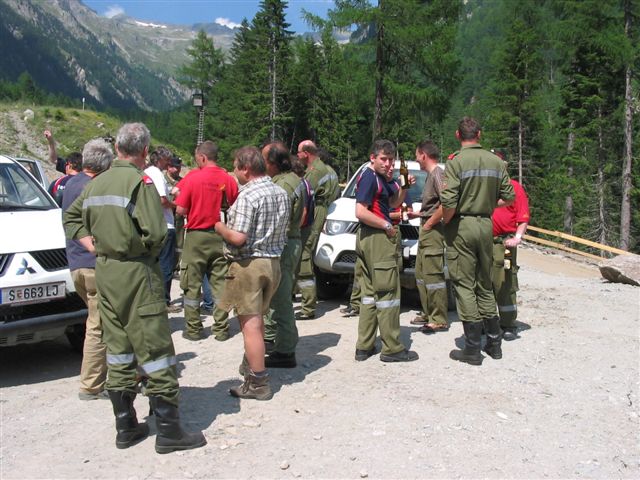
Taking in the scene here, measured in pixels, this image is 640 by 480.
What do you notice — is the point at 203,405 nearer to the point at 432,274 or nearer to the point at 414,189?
the point at 432,274

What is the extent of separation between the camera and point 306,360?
5.82 m

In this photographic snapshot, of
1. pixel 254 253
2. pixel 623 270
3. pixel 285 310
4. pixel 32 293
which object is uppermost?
pixel 254 253

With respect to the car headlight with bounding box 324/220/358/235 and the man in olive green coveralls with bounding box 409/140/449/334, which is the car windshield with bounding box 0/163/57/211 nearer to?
the car headlight with bounding box 324/220/358/235

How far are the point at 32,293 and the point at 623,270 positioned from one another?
9.92 meters

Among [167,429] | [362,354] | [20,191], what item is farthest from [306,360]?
[20,191]

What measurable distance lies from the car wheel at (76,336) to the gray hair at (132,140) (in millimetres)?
2328

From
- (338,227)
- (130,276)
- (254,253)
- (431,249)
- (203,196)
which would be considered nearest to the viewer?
(130,276)

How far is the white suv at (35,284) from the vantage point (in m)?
4.92

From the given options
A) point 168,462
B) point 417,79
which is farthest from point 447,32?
point 168,462

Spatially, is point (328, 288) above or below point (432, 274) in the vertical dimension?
below

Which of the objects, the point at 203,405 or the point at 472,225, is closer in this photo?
the point at 203,405

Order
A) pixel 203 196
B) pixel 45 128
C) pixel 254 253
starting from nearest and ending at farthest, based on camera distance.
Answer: pixel 254 253 < pixel 203 196 < pixel 45 128

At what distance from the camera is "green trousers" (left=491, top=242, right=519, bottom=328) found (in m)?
6.37

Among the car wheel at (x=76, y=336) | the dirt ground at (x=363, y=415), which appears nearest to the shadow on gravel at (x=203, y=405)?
the dirt ground at (x=363, y=415)
